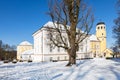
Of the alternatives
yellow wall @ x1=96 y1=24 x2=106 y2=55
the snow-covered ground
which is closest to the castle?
yellow wall @ x1=96 y1=24 x2=106 y2=55

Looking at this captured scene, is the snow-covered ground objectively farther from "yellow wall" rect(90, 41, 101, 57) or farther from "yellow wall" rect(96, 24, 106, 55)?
"yellow wall" rect(96, 24, 106, 55)

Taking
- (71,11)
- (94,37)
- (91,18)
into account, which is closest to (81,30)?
(91,18)

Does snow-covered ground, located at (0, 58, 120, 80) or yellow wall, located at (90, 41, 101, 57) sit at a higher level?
yellow wall, located at (90, 41, 101, 57)

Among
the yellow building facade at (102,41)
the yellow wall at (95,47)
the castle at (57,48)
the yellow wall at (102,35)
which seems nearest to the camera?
the castle at (57,48)

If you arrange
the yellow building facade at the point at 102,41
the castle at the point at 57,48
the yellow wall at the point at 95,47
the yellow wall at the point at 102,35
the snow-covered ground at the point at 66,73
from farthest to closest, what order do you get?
1. the yellow wall at the point at 102,35
2. the yellow building facade at the point at 102,41
3. the yellow wall at the point at 95,47
4. the castle at the point at 57,48
5. the snow-covered ground at the point at 66,73

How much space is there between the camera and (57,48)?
181ft

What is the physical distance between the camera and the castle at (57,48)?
53.3 meters

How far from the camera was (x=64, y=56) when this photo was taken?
183ft

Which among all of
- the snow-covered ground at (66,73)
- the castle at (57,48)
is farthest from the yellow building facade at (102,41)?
the snow-covered ground at (66,73)

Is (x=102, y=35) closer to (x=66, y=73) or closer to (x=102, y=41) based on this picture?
(x=102, y=41)

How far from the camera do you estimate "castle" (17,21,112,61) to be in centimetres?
5331

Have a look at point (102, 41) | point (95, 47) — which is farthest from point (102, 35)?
point (95, 47)

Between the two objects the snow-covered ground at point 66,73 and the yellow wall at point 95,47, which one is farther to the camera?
the yellow wall at point 95,47

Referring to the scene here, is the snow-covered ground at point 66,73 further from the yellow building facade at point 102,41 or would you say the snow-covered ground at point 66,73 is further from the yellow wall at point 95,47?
the yellow building facade at point 102,41
